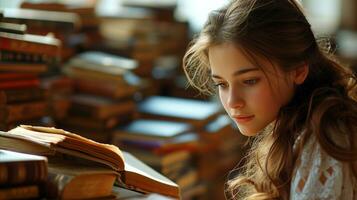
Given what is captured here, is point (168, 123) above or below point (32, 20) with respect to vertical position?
below

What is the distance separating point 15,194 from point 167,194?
386 mm

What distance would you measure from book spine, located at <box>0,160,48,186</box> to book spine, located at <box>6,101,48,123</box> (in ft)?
2.47

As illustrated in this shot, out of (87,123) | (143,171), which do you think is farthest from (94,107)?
(143,171)

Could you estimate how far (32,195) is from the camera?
1.14 m

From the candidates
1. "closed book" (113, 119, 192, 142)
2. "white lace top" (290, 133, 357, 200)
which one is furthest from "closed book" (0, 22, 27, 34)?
"white lace top" (290, 133, 357, 200)

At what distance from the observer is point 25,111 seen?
1.93 metres

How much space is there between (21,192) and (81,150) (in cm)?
17

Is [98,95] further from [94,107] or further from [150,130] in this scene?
[150,130]

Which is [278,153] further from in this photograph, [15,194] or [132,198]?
[15,194]

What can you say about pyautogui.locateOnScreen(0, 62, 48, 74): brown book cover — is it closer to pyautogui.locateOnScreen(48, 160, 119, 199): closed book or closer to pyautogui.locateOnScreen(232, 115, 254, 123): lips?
pyautogui.locateOnScreen(48, 160, 119, 199): closed book

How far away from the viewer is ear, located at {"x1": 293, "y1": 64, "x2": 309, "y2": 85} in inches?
58.1

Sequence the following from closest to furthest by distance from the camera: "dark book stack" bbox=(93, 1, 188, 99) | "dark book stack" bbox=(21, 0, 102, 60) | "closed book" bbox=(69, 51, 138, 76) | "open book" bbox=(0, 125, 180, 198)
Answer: "open book" bbox=(0, 125, 180, 198)
"closed book" bbox=(69, 51, 138, 76)
"dark book stack" bbox=(21, 0, 102, 60)
"dark book stack" bbox=(93, 1, 188, 99)

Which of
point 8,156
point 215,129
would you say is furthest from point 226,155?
point 8,156

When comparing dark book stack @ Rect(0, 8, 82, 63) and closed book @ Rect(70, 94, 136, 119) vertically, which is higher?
dark book stack @ Rect(0, 8, 82, 63)
